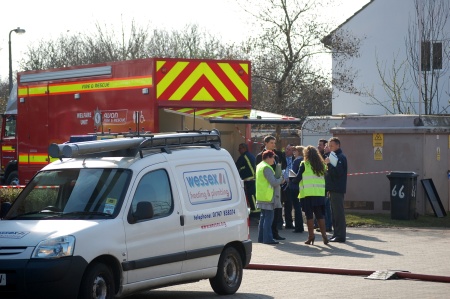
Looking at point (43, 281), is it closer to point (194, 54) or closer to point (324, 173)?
point (324, 173)

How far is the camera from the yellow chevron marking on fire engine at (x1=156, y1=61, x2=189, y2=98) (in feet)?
58.2

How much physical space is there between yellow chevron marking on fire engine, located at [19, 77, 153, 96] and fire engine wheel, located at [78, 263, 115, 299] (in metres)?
8.22

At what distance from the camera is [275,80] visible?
105 feet

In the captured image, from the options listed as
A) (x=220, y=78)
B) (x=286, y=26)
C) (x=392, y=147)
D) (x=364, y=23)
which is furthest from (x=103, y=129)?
(x=364, y=23)

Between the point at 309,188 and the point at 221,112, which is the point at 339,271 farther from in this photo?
the point at 221,112

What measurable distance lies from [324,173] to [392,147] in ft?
19.2

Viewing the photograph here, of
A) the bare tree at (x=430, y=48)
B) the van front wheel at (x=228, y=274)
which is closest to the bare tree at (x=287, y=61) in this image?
the bare tree at (x=430, y=48)

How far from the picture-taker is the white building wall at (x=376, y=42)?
46.3 metres

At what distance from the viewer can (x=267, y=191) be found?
17.0 metres

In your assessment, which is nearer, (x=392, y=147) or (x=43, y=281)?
(x=43, y=281)

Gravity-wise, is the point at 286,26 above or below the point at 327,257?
above

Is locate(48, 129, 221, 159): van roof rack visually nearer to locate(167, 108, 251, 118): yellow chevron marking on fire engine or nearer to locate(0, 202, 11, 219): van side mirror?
locate(0, 202, 11, 219): van side mirror

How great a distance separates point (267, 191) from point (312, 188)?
81 centimetres

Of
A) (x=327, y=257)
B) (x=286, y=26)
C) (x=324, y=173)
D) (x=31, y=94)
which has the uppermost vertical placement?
(x=286, y=26)
